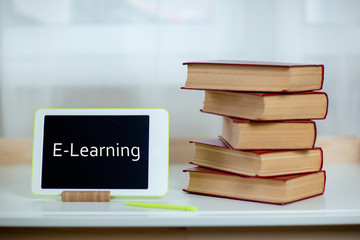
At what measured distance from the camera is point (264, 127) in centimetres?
97

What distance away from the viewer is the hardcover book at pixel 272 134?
961 mm

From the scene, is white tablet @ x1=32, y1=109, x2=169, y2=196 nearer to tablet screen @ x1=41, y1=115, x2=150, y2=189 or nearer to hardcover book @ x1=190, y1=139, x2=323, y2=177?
tablet screen @ x1=41, y1=115, x2=150, y2=189

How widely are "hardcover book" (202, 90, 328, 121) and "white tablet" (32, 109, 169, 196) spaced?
0.16 metres

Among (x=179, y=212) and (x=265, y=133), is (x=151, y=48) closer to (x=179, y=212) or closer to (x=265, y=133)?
(x=265, y=133)

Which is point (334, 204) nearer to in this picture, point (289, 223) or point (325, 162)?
point (289, 223)

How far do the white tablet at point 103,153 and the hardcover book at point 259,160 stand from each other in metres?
0.11

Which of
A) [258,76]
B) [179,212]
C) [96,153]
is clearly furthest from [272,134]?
[96,153]

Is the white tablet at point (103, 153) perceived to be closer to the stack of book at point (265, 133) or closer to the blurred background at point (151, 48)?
the stack of book at point (265, 133)

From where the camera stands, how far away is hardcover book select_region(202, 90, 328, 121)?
96 cm

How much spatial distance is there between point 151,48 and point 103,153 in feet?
2.20

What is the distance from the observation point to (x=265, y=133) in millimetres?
972

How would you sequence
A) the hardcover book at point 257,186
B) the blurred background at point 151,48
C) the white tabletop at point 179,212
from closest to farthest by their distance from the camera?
the white tabletop at point 179,212 → the hardcover book at point 257,186 → the blurred background at point 151,48

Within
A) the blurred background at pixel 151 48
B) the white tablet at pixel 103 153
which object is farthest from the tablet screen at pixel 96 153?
the blurred background at pixel 151 48

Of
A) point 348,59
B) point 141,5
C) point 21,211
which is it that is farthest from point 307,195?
point 141,5
